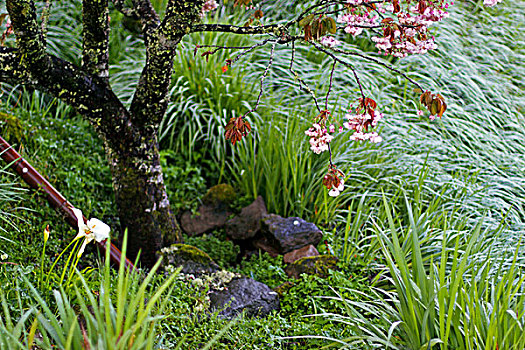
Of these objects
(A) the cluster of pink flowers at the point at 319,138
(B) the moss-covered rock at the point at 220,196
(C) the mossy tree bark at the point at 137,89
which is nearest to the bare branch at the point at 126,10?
(C) the mossy tree bark at the point at 137,89

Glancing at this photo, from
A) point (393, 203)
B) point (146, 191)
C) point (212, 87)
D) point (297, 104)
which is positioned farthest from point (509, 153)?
point (146, 191)

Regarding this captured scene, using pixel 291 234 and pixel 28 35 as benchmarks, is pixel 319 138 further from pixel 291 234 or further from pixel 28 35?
pixel 28 35

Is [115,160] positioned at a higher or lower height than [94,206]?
higher

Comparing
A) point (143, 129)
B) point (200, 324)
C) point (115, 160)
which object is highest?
point (143, 129)

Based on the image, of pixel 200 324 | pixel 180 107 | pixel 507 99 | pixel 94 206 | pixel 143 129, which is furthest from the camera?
pixel 507 99

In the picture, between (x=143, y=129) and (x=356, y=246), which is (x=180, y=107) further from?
(x=356, y=246)

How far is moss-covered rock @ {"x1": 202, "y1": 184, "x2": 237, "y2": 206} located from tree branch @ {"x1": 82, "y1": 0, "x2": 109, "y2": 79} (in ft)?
3.84

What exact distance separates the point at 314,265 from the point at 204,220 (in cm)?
95

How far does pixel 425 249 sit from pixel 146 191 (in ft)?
5.21

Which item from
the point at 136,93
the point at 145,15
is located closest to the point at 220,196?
the point at 136,93

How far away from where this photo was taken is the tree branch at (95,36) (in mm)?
2264

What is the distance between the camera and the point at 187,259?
266cm

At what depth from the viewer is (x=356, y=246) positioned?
8.88ft

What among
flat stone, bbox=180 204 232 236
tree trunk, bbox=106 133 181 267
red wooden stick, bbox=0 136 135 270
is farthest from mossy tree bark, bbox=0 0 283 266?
flat stone, bbox=180 204 232 236
